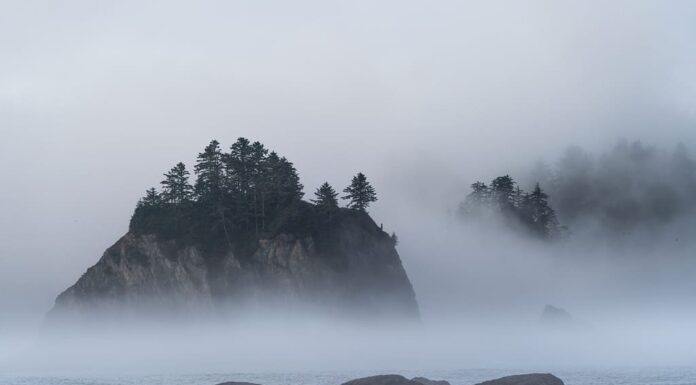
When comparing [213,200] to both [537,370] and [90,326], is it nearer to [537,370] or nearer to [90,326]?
[90,326]

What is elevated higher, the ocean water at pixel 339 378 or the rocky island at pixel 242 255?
the rocky island at pixel 242 255

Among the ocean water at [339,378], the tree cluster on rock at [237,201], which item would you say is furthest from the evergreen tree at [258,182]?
the ocean water at [339,378]

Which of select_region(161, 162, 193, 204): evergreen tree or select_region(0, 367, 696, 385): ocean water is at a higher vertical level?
select_region(161, 162, 193, 204): evergreen tree

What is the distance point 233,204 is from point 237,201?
2.01 meters

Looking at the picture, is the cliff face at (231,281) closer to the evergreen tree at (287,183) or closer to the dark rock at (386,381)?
the evergreen tree at (287,183)

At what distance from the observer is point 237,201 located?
157625 mm

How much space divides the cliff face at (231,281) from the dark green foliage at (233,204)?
91.7 inches

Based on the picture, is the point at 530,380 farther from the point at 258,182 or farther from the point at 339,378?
the point at 258,182

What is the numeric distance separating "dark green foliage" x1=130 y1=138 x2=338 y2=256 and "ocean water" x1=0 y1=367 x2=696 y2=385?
37182 millimetres

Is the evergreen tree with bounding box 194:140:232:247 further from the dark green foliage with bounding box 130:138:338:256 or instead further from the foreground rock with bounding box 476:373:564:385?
the foreground rock with bounding box 476:373:564:385

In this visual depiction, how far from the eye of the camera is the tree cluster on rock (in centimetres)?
15325

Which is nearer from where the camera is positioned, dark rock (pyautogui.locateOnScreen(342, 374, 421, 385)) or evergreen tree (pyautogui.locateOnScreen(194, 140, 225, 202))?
dark rock (pyautogui.locateOnScreen(342, 374, 421, 385))

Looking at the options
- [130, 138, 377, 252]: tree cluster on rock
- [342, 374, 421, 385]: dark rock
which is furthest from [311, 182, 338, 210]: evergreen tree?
[342, 374, 421, 385]: dark rock

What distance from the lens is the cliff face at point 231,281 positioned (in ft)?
477
